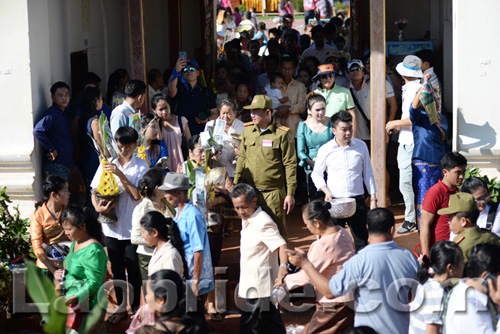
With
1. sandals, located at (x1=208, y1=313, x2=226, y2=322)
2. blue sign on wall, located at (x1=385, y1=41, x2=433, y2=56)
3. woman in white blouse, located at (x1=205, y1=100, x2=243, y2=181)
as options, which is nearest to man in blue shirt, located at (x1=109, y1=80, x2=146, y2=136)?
woman in white blouse, located at (x1=205, y1=100, x2=243, y2=181)

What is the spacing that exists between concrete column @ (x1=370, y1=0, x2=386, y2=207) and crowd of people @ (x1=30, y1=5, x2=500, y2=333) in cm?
24

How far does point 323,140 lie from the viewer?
826 cm

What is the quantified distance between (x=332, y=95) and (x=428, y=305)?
457cm

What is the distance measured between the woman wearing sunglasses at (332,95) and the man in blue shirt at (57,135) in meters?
2.88

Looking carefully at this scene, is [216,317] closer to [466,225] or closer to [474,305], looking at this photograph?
[466,225]

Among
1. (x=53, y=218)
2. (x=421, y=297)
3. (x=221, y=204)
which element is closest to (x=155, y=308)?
→ (x=421, y=297)

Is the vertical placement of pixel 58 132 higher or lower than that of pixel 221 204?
higher

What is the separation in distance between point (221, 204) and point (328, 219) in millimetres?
2220

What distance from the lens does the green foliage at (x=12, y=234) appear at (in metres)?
7.23

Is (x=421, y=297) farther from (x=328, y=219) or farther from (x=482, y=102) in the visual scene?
(x=482, y=102)

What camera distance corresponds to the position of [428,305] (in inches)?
184

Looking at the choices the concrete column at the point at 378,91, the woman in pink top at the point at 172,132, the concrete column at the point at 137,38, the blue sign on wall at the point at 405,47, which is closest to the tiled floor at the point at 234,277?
the concrete column at the point at 378,91

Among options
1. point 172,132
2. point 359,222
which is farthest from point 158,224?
point 172,132

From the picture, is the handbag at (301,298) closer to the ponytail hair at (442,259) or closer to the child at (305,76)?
the ponytail hair at (442,259)
